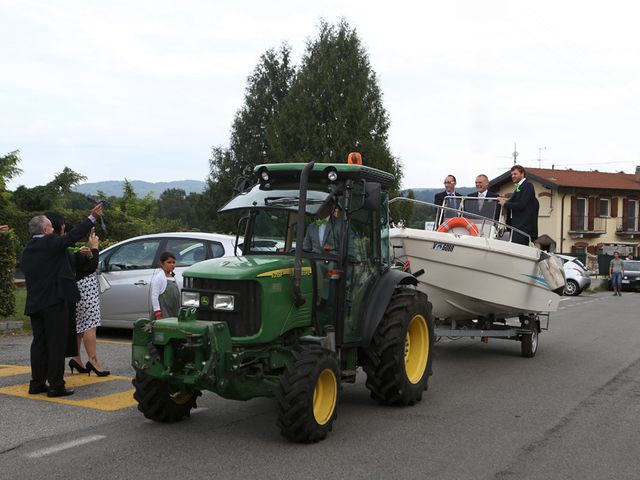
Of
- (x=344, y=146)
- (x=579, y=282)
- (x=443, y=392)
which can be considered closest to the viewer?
(x=443, y=392)

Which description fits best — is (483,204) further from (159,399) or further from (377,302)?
(159,399)

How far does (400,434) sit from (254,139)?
165 feet

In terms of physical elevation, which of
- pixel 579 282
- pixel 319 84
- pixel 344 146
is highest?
pixel 319 84

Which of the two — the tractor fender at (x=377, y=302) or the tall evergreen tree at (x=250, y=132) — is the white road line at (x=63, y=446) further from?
the tall evergreen tree at (x=250, y=132)

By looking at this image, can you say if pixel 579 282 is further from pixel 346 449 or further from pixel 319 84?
pixel 346 449

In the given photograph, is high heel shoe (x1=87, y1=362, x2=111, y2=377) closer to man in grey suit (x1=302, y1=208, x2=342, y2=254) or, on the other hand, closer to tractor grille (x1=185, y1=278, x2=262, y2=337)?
tractor grille (x1=185, y1=278, x2=262, y2=337)

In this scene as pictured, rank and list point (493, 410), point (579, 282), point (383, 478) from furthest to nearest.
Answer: point (579, 282) < point (493, 410) < point (383, 478)

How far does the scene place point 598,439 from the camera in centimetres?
656

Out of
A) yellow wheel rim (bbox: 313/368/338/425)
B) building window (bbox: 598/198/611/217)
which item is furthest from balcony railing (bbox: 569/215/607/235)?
yellow wheel rim (bbox: 313/368/338/425)

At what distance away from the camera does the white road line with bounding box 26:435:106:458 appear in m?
5.73

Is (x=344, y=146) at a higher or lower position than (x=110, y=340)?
higher

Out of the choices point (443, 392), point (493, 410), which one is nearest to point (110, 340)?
point (443, 392)

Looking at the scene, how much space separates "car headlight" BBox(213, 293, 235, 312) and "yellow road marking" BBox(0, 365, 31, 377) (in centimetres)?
397

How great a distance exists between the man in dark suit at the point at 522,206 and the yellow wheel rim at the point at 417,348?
3714mm
